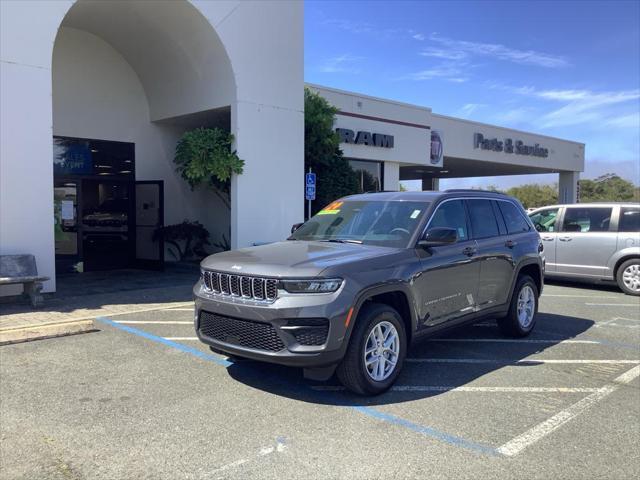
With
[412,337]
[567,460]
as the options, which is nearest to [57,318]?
[412,337]

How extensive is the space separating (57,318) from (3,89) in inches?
156

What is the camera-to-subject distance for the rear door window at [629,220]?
1138cm

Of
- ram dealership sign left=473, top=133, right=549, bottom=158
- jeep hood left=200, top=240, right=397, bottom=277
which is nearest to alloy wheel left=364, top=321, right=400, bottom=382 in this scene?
jeep hood left=200, top=240, right=397, bottom=277

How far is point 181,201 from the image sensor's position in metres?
15.7

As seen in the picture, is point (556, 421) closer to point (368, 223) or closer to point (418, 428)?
point (418, 428)

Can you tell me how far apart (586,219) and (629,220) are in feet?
2.79

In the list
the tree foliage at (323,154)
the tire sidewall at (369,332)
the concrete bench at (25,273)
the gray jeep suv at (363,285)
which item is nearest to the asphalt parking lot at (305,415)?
the tire sidewall at (369,332)

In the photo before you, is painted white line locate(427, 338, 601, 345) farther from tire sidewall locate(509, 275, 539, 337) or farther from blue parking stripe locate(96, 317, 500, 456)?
blue parking stripe locate(96, 317, 500, 456)

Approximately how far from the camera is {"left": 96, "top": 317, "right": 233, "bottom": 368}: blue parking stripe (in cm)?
591

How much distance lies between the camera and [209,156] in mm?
12453

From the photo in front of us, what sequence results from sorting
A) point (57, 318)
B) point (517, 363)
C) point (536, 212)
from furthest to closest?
point (536, 212) < point (57, 318) < point (517, 363)

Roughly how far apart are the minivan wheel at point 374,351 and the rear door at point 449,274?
1.53 ft

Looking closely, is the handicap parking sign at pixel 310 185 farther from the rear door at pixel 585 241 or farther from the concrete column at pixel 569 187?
the concrete column at pixel 569 187

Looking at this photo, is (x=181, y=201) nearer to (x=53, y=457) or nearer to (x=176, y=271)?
(x=176, y=271)
